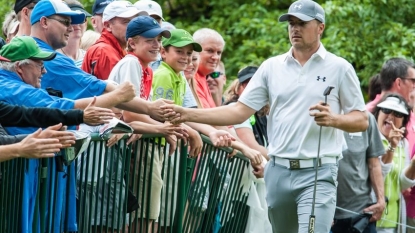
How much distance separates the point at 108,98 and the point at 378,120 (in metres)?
5.02

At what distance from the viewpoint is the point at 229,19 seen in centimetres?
1873

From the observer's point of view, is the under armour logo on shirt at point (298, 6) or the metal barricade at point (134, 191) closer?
the metal barricade at point (134, 191)

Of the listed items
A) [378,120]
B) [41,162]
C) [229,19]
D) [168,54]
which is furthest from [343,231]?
[229,19]

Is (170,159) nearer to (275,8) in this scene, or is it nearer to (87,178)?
(87,178)

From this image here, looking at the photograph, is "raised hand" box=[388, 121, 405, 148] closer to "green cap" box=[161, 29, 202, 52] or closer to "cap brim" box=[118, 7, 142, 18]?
"green cap" box=[161, 29, 202, 52]

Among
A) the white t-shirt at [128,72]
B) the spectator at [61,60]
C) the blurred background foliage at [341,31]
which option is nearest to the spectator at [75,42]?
the white t-shirt at [128,72]

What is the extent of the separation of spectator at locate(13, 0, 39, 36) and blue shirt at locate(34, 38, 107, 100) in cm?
88

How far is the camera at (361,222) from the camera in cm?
1138

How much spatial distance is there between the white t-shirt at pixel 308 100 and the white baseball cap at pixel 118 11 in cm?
142

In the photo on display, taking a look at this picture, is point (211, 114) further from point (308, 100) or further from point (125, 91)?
point (125, 91)

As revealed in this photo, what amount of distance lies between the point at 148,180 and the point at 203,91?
1826 millimetres

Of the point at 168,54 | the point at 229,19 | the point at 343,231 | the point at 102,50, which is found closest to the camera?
the point at 102,50

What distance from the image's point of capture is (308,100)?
9.45 meters

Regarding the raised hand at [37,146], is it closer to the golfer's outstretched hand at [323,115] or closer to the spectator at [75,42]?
the spectator at [75,42]
